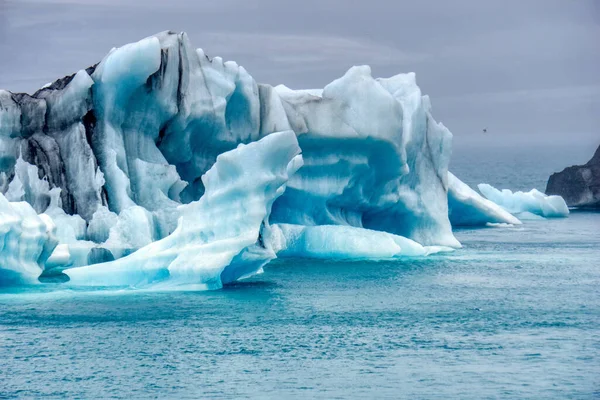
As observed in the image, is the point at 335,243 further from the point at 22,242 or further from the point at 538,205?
the point at 538,205

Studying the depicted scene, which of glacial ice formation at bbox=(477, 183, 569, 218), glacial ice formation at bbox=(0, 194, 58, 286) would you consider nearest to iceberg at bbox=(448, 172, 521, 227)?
glacial ice formation at bbox=(477, 183, 569, 218)

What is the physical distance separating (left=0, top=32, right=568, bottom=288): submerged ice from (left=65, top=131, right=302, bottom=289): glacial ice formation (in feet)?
0.07

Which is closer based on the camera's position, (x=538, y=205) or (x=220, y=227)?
(x=220, y=227)

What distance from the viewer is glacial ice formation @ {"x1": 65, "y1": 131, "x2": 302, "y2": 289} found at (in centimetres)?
1739

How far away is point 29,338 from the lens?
1463cm

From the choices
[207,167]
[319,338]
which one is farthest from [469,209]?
[319,338]

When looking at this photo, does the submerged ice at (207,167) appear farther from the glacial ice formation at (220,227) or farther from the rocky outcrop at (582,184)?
the rocky outcrop at (582,184)

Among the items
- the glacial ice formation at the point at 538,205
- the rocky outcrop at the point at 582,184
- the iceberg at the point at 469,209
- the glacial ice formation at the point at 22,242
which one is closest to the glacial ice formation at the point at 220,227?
the glacial ice formation at the point at 22,242

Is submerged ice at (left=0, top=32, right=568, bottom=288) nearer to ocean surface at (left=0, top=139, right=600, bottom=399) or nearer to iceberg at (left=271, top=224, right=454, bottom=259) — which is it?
iceberg at (left=271, top=224, right=454, bottom=259)

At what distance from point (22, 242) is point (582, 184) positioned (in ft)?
108

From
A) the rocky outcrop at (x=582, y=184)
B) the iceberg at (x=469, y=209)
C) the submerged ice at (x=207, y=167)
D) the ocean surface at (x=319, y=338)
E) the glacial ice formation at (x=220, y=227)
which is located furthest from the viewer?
the rocky outcrop at (x=582, y=184)

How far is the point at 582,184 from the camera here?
47188 millimetres

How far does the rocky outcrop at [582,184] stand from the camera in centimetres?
4659

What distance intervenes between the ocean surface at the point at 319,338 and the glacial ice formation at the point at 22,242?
0.34m
